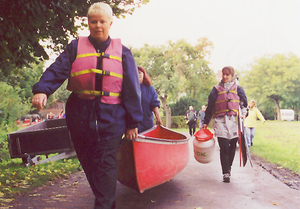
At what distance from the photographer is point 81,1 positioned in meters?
5.61

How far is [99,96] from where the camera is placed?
2709 mm

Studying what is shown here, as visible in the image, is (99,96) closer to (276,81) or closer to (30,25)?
(30,25)

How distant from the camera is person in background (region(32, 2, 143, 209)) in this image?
2.69m

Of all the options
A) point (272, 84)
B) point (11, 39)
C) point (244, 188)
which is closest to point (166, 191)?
point (244, 188)

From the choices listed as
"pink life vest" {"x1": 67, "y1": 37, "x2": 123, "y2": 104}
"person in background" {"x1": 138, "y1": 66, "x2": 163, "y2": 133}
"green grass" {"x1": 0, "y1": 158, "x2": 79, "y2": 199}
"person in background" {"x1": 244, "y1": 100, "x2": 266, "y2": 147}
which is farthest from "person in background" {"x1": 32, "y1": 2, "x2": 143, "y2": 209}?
"person in background" {"x1": 244, "y1": 100, "x2": 266, "y2": 147}

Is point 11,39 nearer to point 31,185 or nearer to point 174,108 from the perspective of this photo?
point 31,185

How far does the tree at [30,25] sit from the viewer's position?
4.62 m

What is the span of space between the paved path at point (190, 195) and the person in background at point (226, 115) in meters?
0.47

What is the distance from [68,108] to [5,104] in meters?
9.55

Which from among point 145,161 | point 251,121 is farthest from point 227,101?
point 251,121

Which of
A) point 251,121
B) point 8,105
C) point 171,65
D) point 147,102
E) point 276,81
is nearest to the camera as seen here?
point 147,102

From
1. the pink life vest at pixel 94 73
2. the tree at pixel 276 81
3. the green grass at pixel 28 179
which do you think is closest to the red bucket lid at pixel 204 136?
the green grass at pixel 28 179

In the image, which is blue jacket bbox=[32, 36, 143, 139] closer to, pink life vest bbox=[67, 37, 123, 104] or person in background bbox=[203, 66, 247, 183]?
pink life vest bbox=[67, 37, 123, 104]

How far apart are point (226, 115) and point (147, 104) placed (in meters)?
1.48
